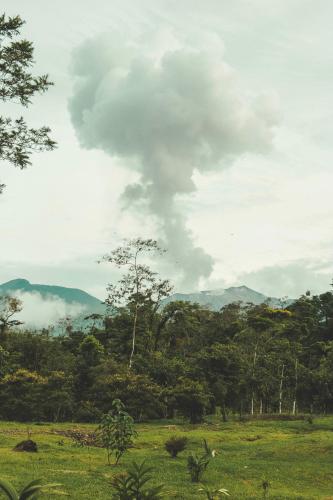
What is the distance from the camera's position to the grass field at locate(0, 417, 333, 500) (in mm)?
18562

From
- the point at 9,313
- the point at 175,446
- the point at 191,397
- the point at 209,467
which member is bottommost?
the point at 209,467

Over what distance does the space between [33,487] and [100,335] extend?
71548mm

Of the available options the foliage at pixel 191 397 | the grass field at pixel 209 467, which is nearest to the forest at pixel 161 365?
the foliage at pixel 191 397

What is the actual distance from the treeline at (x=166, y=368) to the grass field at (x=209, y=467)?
14.8 metres

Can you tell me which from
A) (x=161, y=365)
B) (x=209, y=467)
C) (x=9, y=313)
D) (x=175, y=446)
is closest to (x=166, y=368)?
(x=161, y=365)

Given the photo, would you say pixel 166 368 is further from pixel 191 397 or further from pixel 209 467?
pixel 209 467

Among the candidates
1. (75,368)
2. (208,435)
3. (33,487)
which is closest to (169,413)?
(75,368)

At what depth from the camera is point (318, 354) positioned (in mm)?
76750

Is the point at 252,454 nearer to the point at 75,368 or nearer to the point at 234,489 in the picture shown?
the point at 234,489

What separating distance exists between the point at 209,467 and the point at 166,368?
1329 inches

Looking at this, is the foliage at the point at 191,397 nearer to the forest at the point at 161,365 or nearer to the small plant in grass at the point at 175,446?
the forest at the point at 161,365

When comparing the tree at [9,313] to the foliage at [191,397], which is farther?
the tree at [9,313]

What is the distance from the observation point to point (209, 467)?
24.0 metres

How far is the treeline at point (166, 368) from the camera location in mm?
51906
